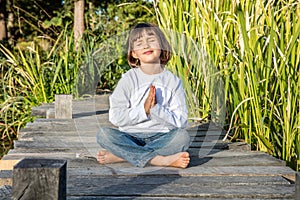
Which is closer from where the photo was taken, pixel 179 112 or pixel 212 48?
pixel 179 112

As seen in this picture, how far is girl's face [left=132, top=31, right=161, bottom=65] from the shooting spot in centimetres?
253

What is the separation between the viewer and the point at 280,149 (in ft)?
9.82

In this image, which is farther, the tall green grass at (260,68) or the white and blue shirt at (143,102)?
the tall green grass at (260,68)

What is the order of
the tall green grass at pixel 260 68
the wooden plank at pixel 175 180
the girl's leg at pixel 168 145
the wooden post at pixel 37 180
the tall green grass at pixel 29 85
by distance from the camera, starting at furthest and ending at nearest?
the tall green grass at pixel 29 85
the tall green grass at pixel 260 68
the girl's leg at pixel 168 145
the wooden plank at pixel 175 180
the wooden post at pixel 37 180

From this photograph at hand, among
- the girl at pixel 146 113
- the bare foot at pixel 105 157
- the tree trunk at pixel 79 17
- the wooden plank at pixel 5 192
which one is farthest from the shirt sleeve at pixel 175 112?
the tree trunk at pixel 79 17

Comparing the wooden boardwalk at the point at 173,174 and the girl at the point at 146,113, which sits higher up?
the girl at the point at 146,113

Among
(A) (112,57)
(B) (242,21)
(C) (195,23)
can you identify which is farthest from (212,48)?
(A) (112,57)

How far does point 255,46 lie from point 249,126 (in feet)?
1.47

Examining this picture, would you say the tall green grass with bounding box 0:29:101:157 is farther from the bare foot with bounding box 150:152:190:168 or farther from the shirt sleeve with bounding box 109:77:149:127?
the bare foot with bounding box 150:152:190:168

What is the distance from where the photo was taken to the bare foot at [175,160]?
244cm

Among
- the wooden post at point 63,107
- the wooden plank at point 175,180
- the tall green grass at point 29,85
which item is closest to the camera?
the wooden plank at point 175,180

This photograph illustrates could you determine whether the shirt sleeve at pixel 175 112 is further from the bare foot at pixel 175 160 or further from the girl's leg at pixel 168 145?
the bare foot at pixel 175 160

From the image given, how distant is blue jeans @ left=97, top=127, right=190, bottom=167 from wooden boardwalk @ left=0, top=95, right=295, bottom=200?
58 millimetres

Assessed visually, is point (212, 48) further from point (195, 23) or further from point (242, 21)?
point (242, 21)
